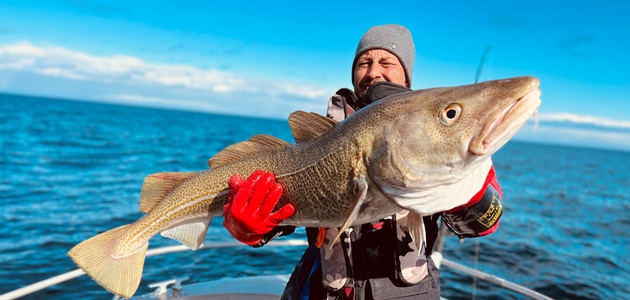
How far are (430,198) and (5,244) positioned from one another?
11425 mm

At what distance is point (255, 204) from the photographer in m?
2.87

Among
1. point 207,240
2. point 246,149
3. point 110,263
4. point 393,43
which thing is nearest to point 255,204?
point 246,149

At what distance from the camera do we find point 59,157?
925 inches

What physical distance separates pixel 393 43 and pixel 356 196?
2041 millimetres

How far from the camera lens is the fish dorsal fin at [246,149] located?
313cm

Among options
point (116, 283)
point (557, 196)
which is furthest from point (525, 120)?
point (557, 196)

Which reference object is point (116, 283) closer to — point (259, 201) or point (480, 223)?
point (259, 201)

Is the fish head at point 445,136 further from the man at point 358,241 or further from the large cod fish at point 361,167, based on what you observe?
the man at point 358,241

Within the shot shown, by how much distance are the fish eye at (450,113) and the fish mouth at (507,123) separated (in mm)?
175

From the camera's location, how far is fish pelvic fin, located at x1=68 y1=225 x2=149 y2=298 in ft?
10.3

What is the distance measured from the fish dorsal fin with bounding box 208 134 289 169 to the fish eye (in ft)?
4.17

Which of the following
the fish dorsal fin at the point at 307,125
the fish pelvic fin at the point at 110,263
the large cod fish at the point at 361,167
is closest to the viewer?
the large cod fish at the point at 361,167

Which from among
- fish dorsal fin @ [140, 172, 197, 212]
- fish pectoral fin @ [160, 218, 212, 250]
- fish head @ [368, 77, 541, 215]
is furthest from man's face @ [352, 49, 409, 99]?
fish pectoral fin @ [160, 218, 212, 250]

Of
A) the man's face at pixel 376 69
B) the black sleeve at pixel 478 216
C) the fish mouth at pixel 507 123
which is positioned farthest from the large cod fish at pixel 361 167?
the man's face at pixel 376 69
